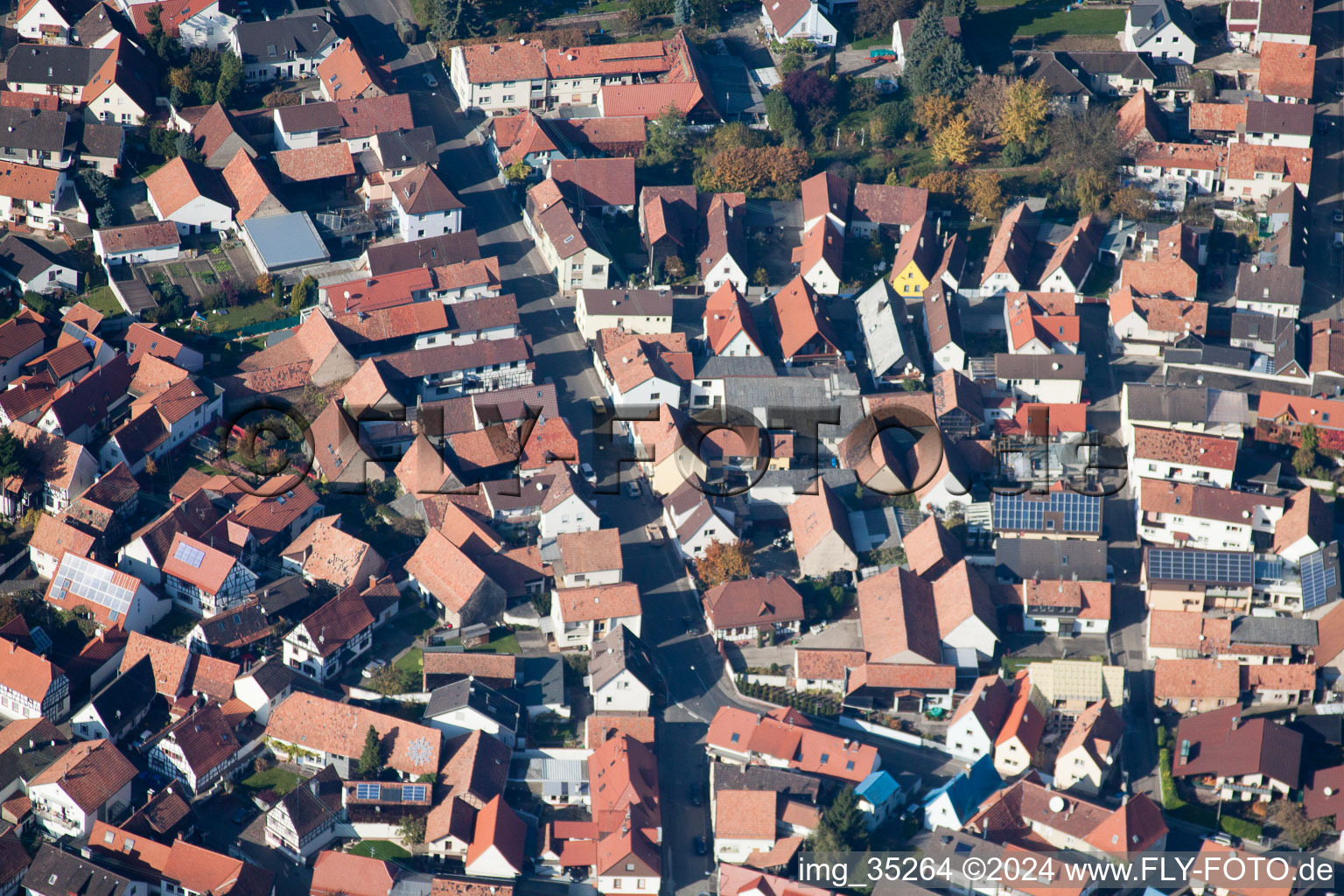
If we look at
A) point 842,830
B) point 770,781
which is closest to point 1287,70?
point 770,781

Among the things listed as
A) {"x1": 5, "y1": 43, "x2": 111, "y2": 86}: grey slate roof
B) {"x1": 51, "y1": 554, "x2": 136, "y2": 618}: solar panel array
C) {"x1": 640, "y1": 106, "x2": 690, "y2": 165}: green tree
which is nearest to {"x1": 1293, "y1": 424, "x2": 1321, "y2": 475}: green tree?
{"x1": 640, "y1": 106, "x2": 690, "y2": 165}: green tree

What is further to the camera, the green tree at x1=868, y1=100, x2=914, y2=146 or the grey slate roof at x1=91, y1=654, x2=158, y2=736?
the green tree at x1=868, y1=100, x2=914, y2=146

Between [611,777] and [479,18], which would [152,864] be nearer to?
[611,777]

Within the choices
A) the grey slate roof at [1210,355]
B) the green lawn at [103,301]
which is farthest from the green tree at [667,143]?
the green lawn at [103,301]

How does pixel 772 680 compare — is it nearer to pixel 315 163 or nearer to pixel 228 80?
pixel 315 163

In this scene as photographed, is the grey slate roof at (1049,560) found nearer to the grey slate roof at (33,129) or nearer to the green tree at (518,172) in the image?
the green tree at (518,172)

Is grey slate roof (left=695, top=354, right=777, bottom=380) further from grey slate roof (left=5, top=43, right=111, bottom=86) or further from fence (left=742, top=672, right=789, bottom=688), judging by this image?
grey slate roof (left=5, top=43, right=111, bottom=86)
